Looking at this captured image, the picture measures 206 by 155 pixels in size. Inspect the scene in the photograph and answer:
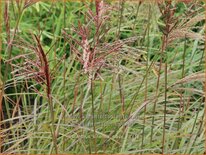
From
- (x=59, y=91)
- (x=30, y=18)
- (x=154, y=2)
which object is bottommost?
(x=59, y=91)

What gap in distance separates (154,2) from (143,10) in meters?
0.50

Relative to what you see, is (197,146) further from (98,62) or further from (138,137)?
(98,62)

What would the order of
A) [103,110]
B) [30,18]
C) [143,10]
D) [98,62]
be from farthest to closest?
[30,18] → [143,10] → [103,110] → [98,62]

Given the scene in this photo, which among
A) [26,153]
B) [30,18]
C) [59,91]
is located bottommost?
[26,153]

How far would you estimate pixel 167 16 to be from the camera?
4.52 feet

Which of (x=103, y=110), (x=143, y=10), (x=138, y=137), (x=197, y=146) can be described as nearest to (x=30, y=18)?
(x=143, y=10)

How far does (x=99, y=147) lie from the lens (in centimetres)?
184

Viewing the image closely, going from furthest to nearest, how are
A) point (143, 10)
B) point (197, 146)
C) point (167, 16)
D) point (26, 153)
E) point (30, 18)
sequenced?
point (30, 18) < point (143, 10) < point (26, 153) < point (197, 146) < point (167, 16)

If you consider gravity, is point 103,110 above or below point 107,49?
below

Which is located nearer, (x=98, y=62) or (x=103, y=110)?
(x=98, y=62)

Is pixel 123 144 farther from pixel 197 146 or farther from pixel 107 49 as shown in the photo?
pixel 107 49

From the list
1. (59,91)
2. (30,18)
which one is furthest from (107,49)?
(30,18)

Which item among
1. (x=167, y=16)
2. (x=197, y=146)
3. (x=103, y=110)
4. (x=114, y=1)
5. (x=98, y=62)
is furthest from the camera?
(x=114, y=1)

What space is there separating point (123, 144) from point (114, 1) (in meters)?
0.97
